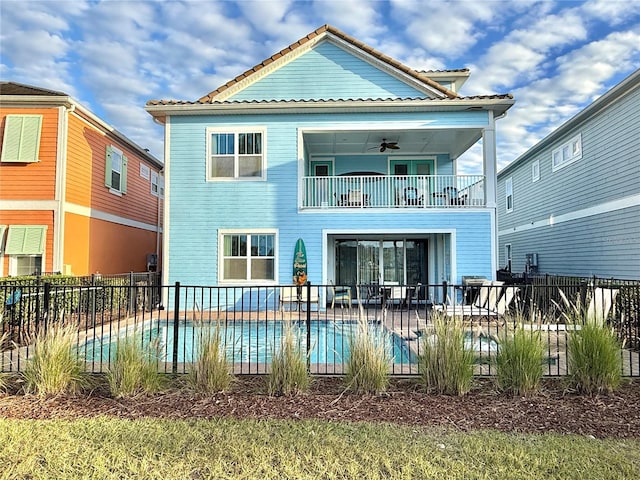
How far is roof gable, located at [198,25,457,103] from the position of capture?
1452 centimetres

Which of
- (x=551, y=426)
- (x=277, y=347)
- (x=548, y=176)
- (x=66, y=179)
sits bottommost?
(x=551, y=426)

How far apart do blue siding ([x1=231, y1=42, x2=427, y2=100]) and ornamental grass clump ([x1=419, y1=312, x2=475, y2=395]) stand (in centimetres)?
1138

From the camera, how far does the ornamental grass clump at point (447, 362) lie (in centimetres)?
481

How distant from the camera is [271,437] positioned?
3703 mm

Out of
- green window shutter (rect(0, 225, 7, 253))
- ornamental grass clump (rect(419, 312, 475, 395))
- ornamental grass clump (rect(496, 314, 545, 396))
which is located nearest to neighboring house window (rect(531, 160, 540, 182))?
ornamental grass clump (rect(496, 314, 545, 396))

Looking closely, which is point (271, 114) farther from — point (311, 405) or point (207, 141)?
point (311, 405)

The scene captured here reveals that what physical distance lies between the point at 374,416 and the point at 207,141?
11144 mm

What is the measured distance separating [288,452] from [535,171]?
63.9 feet

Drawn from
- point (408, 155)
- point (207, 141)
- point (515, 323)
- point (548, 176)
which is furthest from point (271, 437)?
point (548, 176)

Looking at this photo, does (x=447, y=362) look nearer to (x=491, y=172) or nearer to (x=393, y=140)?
(x=491, y=172)

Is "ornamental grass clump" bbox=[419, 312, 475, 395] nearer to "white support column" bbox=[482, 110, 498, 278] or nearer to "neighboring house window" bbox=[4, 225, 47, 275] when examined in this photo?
"white support column" bbox=[482, 110, 498, 278]

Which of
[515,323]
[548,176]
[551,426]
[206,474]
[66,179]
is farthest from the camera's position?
[548,176]

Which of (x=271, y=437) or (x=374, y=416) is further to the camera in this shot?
(x=374, y=416)

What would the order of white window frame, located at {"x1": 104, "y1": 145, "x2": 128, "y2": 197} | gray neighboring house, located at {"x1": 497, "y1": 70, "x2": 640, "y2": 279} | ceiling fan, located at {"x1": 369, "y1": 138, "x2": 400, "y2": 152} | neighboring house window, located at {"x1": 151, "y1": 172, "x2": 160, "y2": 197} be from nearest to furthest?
gray neighboring house, located at {"x1": 497, "y1": 70, "x2": 640, "y2": 279}
ceiling fan, located at {"x1": 369, "y1": 138, "x2": 400, "y2": 152}
white window frame, located at {"x1": 104, "y1": 145, "x2": 128, "y2": 197}
neighboring house window, located at {"x1": 151, "y1": 172, "x2": 160, "y2": 197}
